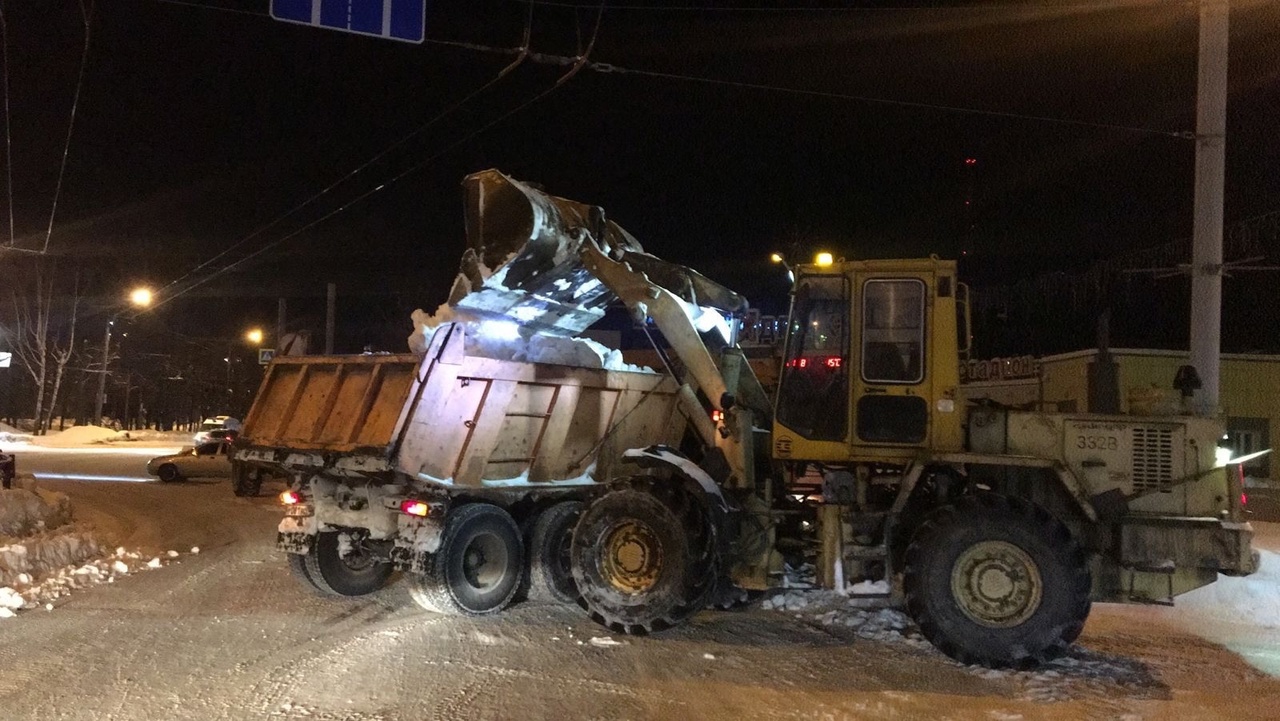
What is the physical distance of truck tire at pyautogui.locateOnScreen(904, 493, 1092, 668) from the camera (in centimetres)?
657

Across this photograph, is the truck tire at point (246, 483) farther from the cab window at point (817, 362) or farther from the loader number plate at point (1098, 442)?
the loader number plate at point (1098, 442)

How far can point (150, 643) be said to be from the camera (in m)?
6.93

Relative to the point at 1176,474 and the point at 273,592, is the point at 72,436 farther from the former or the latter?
the point at 1176,474

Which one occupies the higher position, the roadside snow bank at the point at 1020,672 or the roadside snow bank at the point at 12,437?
the roadside snow bank at the point at 1020,672

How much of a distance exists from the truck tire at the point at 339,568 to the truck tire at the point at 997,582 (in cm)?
495

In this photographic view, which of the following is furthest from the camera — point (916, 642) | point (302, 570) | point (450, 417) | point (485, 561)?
point (302, 570)

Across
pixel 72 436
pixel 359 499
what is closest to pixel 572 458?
pixel 359 499

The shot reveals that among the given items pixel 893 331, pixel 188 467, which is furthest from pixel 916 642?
pixel 188 467

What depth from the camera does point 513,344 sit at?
28.3ft

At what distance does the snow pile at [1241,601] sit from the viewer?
27.1ft

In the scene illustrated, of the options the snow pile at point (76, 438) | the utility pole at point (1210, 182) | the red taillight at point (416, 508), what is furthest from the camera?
the snow pile at point (76, 438)

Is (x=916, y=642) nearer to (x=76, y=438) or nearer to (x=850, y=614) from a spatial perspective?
(x=850, y=614)

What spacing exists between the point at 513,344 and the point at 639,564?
246 cm

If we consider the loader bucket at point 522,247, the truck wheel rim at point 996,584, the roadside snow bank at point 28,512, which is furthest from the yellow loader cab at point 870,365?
the roadside snow bank at point 28,512
